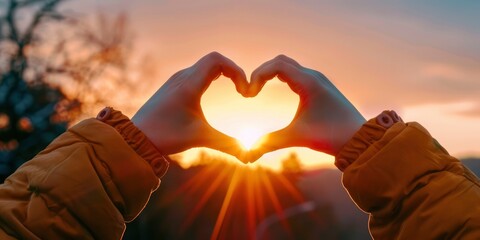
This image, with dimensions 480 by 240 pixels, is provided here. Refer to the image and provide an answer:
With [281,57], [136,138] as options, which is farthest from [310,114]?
[136,138]

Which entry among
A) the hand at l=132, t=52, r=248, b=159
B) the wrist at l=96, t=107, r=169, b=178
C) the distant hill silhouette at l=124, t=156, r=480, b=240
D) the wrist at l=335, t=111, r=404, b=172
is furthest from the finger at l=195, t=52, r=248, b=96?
the distant hill silhouette at l=124, t=156, r=480, b=240

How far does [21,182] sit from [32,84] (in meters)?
15.0

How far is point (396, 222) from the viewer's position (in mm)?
1726

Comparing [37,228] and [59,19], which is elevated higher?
[59,19]

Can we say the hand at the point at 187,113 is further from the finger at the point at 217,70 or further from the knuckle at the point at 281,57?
the knuckle at the point at 281,57

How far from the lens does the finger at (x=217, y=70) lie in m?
2.12

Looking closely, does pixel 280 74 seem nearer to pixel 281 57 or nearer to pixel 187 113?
pixel 281 57

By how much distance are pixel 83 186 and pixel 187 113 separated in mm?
487

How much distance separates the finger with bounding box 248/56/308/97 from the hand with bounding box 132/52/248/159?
0.04 meters

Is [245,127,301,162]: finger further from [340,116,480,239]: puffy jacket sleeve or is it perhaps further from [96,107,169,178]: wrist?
[96,107,169,178]: wrist

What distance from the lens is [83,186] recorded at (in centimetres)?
175

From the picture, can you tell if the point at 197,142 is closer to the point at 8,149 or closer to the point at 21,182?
the point at 21,182

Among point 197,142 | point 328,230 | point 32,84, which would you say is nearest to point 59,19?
point 32,84

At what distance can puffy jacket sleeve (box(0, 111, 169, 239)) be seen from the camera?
5.55 feet
